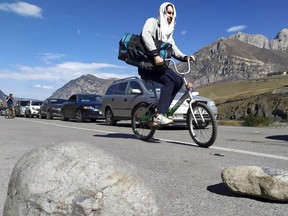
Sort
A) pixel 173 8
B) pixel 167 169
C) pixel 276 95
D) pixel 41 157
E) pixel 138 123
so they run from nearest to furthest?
pixel 41 157, pixel 167 169, pixel 173 8, pixel 138 123, pixel 276 95

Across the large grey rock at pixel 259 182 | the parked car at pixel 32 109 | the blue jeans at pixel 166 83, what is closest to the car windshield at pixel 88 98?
the parked car at pixel 32 109

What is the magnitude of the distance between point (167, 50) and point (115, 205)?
457 cm

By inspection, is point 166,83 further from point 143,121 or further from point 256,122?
point 256,122

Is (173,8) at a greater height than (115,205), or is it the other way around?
(173,8)

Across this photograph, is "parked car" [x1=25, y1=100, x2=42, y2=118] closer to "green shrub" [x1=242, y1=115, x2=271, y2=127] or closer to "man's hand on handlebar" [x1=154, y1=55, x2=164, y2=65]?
"green shrub" [x1=242, y1=115, x2=271, y2=127]

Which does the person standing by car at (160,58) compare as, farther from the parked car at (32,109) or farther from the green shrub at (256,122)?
the parked car at (32,109)

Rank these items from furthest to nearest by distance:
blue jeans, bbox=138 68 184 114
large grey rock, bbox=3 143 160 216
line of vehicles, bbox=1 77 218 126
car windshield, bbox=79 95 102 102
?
car windshield, bbox=79 95 102 102 → line of vehicles, bbox=1 77 218 126 → blue jeans, bbox=138 68 184 114 → large grey rock, bbox=3 143 160 216

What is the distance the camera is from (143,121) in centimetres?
718

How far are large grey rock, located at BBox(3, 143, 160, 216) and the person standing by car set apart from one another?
3.97 metres

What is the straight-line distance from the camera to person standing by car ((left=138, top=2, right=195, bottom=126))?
616cm

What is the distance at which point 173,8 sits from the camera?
627 centimetres

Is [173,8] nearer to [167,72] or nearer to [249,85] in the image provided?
[167,72]

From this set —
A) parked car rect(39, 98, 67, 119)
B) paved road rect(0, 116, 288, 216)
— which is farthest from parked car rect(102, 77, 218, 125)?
parked car rect(39, 98, 67, 119)

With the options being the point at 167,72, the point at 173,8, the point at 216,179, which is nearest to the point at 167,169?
the point at 216,179
